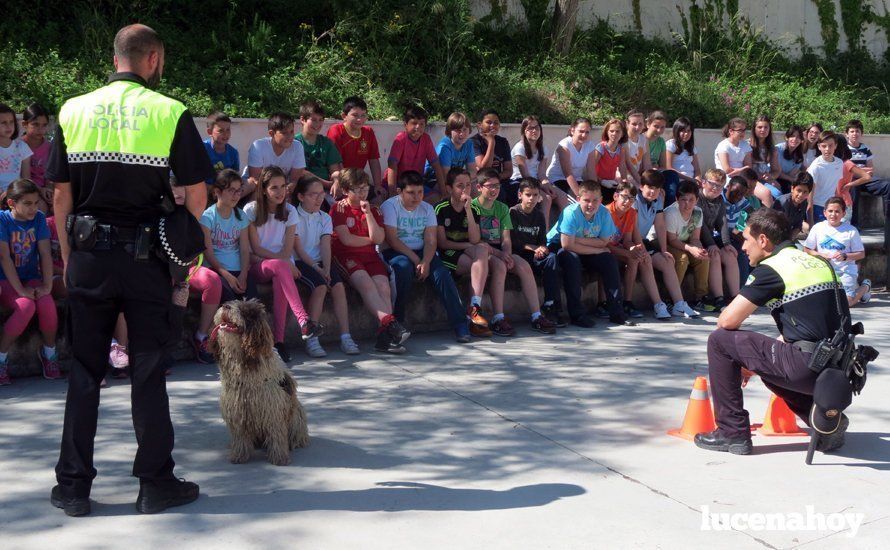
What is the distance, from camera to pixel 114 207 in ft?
14.0

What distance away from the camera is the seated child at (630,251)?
30.6 ft

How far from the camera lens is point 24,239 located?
668cm

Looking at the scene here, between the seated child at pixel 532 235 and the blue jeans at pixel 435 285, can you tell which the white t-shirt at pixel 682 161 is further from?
the blue jeans at pixel 435 285

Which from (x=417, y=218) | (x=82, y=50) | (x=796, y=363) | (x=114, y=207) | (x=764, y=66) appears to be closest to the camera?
(x=114, y=207)

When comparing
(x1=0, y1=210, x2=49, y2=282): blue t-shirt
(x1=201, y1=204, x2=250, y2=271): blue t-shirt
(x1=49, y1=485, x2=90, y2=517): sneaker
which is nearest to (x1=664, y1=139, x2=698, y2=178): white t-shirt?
(x1=201, y1=204, x2=250, y2=271): blue t-shirt

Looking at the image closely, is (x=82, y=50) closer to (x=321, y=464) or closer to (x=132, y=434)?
(x=132, y=434)

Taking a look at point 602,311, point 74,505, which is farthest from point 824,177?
point 74,505

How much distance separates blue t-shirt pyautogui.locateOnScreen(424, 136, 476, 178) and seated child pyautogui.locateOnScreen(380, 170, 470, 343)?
57.7 inches

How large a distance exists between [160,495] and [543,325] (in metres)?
4.81

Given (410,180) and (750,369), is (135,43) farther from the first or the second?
(410,180)

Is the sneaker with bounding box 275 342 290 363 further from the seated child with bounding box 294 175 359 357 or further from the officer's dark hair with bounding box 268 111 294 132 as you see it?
the officer's dark hair with bounding box 268 111 294 132

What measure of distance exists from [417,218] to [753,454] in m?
4.05

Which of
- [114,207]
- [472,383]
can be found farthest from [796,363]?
[114,207]

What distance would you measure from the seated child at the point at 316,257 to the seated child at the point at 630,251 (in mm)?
3010
